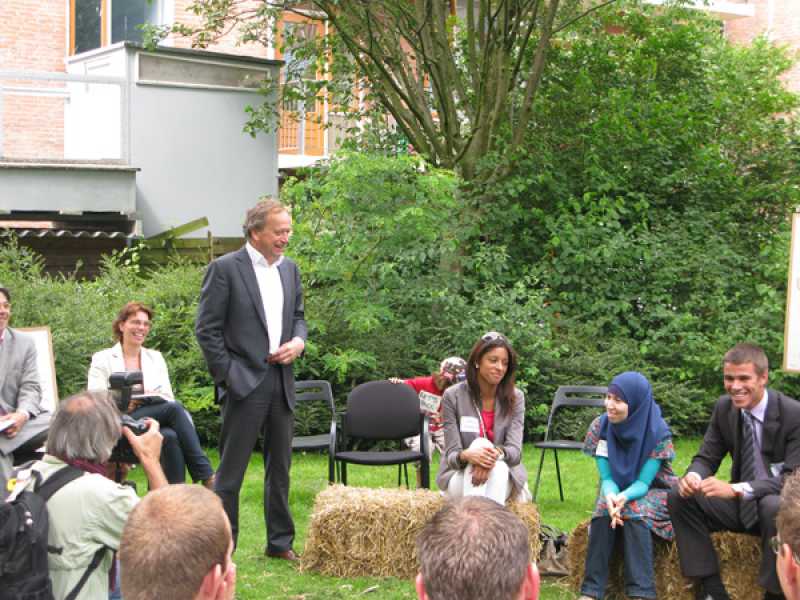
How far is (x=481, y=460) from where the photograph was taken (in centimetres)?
651

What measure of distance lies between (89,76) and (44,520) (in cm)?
1164

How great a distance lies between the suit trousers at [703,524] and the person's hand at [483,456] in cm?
107

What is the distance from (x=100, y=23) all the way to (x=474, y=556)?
17442 mm

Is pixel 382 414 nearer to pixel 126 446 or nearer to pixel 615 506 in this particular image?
pixel 615 506

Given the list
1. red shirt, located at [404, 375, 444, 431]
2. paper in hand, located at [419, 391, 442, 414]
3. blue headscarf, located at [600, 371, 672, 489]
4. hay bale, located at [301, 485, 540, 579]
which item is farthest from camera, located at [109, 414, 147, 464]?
red shirt, located at [404, 375, 444, 431]

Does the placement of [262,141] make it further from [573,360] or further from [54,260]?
[573,360]

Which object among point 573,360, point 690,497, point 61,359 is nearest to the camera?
point 690,497

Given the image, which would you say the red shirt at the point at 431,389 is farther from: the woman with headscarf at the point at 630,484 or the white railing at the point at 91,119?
the white railing at the point at 91,119

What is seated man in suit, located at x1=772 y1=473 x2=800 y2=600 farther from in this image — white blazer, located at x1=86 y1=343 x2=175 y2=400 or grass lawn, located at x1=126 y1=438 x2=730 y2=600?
white blazer, located at x1=86 y1=343 x2=175 y2=400

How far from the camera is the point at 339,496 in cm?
667

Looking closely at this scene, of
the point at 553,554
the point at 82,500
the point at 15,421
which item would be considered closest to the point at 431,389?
the point at 553,554

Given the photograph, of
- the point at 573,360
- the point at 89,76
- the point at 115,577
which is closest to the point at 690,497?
the point at 115,577

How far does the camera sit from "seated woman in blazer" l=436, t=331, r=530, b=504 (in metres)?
6.56

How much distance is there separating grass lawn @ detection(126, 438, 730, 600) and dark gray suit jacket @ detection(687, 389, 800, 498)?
3.58 ft
